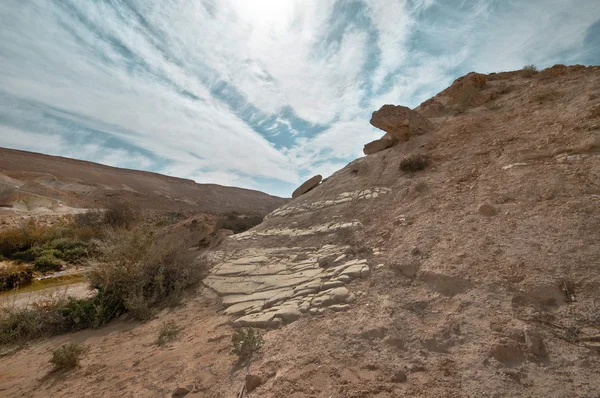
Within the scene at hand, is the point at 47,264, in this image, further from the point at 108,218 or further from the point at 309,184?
the point at 309,184

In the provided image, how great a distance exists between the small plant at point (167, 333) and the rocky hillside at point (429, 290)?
0.54 ft

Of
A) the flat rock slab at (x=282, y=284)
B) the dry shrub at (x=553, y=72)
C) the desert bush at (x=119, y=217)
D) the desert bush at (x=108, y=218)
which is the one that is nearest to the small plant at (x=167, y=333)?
the flat rock slab at (x=282, y=284)

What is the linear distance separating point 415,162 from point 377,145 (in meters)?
3.00

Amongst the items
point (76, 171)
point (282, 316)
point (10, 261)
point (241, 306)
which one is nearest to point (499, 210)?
point (282, 316)

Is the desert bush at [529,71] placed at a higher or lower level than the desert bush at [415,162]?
higher

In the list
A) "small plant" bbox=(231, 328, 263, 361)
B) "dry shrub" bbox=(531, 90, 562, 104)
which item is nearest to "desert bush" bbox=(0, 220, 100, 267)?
"small plant" bbox=(231, 328, 263, 361)

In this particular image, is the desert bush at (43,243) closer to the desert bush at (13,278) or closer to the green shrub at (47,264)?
the green shrub at (47,264)

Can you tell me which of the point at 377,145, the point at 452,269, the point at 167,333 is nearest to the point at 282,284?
the point at 167,333

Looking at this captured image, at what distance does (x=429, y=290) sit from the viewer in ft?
12.1

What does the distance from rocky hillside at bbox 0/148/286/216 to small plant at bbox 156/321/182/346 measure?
2340 centimetres

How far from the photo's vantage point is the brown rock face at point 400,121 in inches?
347

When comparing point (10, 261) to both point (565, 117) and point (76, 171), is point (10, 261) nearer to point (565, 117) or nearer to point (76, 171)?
point (565, 117)

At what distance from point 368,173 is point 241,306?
5164mm

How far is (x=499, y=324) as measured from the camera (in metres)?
2.87
